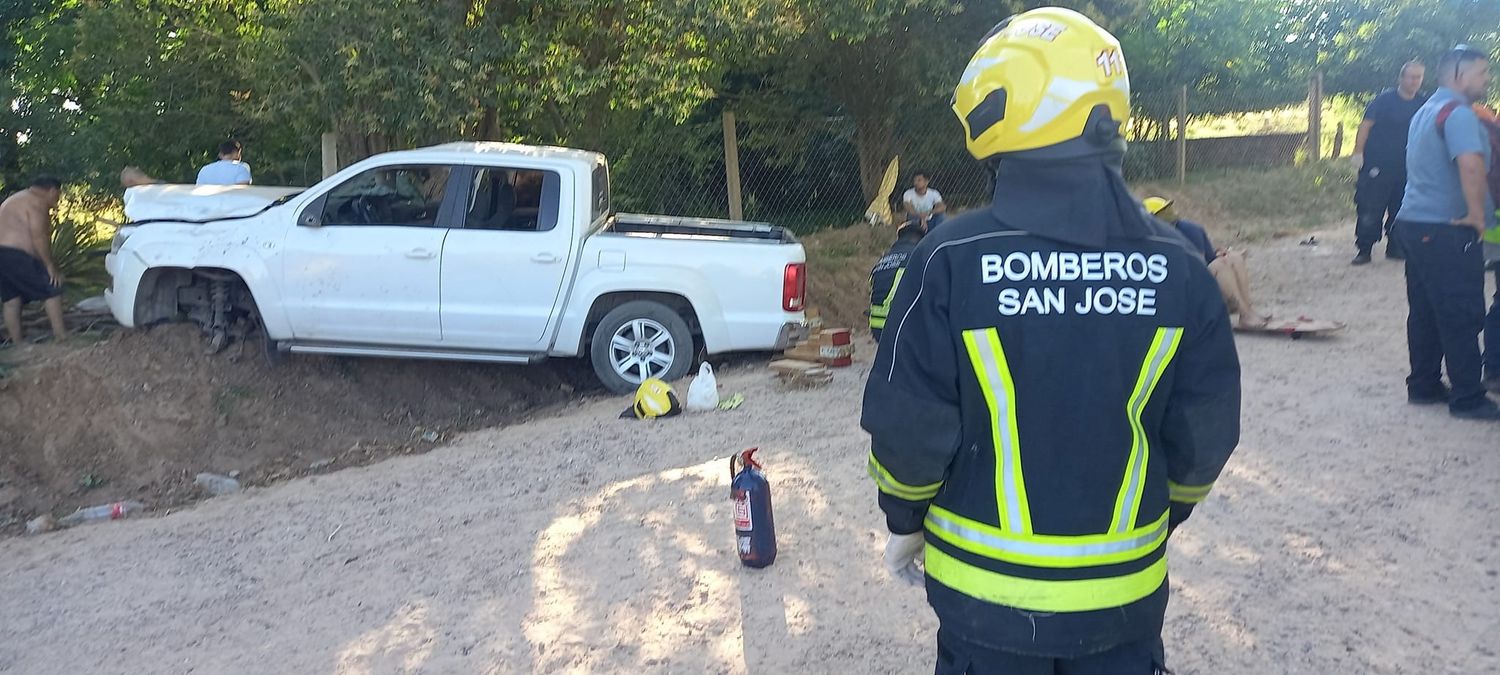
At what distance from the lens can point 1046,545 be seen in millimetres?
2188

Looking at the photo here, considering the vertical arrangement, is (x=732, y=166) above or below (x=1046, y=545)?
above

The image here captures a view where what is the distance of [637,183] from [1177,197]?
751cm

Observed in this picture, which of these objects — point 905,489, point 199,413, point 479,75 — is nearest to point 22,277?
point 199,413

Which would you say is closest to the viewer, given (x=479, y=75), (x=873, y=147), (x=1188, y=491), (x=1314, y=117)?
(x=1188, y=491)

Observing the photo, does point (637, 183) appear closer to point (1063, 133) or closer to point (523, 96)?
point (523, 96)

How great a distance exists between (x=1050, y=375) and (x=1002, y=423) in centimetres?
12

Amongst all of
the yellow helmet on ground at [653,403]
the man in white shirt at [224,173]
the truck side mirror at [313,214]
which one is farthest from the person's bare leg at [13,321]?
the yellow helmet on ground at [653,403]

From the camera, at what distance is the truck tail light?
8531 millimetres

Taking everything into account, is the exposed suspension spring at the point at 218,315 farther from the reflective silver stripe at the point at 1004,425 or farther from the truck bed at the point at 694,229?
the reflective silver stripe at the point at 1004,425

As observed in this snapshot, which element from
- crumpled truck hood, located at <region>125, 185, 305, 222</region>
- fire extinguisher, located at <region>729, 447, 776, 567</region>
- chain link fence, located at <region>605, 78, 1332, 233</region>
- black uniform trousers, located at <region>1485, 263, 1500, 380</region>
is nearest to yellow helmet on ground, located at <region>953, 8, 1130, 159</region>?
fire extinguisher, located at <region>729, 447, 776, 567</region>

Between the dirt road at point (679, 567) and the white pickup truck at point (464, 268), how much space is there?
4.79ft

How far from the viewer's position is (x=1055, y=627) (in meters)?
2.19

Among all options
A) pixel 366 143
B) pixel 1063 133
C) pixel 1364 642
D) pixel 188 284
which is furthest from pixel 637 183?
pixel 1063 133

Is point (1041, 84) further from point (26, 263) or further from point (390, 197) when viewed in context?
point (26, 263)
